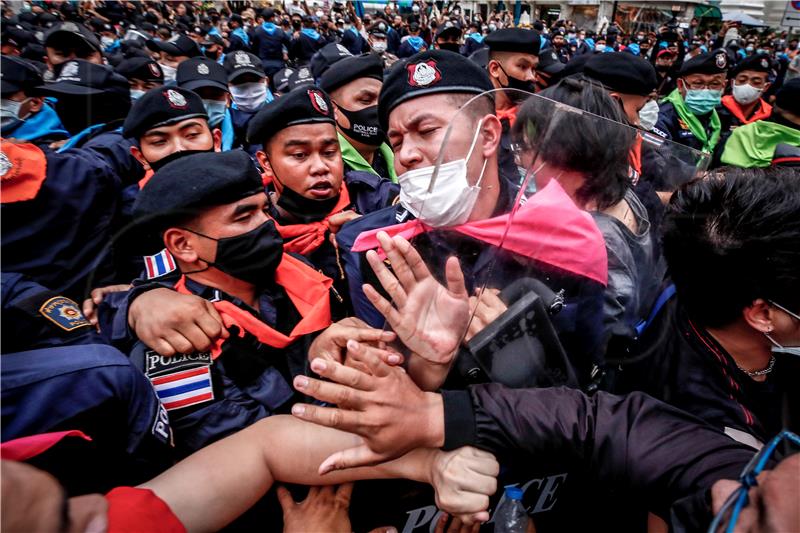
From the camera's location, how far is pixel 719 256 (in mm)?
1286

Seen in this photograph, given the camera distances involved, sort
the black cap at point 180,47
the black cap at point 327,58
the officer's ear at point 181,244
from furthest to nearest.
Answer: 1. the black cap at point 180,47
2. the black cap at point 327,58
3. the officer's ear at point 181,244

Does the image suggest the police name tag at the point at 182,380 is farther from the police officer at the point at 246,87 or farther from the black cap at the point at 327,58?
the black cap at the point at 327,58

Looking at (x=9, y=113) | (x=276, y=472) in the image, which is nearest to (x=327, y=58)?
(x=9, y=113)

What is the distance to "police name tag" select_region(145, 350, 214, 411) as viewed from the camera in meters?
1.44

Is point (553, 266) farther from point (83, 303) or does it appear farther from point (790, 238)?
point (83, 303)

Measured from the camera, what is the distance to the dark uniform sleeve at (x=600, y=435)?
113 cm

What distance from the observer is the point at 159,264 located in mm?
2426

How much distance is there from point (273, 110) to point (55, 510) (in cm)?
202

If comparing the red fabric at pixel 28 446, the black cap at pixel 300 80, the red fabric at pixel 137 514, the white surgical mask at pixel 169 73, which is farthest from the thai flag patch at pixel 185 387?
the white surgical mask at pixel 169 73

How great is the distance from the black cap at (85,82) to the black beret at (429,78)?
285cm

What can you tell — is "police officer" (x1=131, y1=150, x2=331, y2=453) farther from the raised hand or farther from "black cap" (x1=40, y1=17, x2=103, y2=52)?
"black cap" (x1=40, y1=17, x2=103, y2=52)

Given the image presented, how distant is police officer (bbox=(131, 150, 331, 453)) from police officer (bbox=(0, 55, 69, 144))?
1.94 metres

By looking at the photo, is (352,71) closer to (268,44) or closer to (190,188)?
(190,188)

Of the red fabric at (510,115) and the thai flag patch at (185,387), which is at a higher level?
the red fabric at (510,115)
